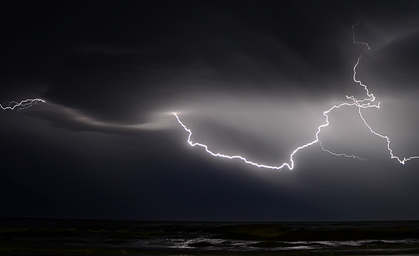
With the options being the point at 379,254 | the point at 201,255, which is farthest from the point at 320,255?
the point at 201,255

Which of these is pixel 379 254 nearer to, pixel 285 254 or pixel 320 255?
pixel 320 255

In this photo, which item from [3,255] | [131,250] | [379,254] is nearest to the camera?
[3,255]

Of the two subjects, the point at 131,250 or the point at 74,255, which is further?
the point at 131,250


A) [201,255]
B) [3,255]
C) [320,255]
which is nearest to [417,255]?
[320,255]

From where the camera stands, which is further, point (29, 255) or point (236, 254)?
point (236, 254)

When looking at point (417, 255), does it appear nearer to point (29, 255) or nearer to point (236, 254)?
point (236, 254)

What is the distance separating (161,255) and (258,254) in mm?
4962

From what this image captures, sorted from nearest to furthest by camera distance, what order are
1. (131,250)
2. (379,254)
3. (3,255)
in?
(3,255) < (379,254) < (131,250)

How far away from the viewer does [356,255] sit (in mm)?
19297

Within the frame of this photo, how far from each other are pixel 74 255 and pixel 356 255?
13757 millimetres

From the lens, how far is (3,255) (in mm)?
18141

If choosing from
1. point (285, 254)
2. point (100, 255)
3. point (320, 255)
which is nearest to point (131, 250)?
point (100, 255)

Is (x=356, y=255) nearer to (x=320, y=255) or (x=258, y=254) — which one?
(x=320, y=255)

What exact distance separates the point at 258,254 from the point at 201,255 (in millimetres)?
2976
